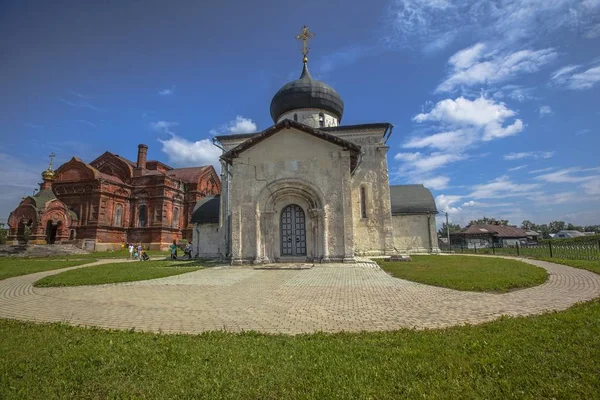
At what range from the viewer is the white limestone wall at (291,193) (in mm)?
17000

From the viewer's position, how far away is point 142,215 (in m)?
40.2

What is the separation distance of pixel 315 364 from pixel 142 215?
41.7 m

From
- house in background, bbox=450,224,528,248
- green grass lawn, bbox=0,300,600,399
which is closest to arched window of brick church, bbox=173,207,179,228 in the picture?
green grass lawn, bbox=0,300,600,399

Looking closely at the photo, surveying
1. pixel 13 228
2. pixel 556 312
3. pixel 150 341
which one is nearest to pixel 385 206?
pixel 556 312

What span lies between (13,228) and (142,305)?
38.7 metres

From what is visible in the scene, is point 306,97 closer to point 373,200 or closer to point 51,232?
point 373,200

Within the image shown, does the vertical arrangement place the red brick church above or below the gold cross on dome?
below

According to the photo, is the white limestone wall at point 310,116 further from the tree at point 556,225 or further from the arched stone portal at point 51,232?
the tree at point 556,225

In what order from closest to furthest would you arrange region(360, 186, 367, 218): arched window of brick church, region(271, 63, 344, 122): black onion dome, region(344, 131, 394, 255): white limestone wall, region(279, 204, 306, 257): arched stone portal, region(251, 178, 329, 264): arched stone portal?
1. region(251, 178, 329, 264): arched stone portal
2. region(279, 204, 306, 257): arched stone portal
3. region(344, 131, 394, 255): white limestone wall
4. region(360, 186, 367, 218): arched window of brick church
5. region(271, 63, 344, 122): black onion dome

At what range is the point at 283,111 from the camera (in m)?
25.4

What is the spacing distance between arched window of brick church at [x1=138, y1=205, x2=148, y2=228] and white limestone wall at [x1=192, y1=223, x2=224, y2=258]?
18783 millimetres

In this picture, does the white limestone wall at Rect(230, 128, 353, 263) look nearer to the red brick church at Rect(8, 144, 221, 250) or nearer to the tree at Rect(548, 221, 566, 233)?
the red brick church at Rect(8, 144, 221, 250)

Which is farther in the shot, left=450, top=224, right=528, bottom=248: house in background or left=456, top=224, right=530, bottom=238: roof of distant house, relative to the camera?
left=456, top=224, right=530, bottom=238: roof of distant house

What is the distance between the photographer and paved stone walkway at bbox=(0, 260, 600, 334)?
566cm
